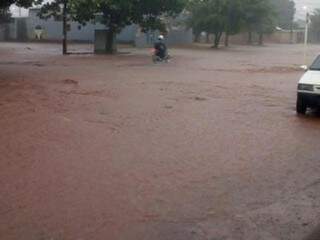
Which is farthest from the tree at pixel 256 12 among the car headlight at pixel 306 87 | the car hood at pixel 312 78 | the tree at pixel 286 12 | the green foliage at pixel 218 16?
the tree at pixel 286 12

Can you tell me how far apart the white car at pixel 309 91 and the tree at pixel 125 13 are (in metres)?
21.1

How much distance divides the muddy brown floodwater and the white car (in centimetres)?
37

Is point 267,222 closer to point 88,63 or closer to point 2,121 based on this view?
point 2,121

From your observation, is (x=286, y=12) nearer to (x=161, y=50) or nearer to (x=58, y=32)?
(x=58, y=32)

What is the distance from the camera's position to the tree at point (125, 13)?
3559 cm

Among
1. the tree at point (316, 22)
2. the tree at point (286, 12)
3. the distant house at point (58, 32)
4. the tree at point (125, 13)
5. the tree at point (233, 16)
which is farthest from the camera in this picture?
the tree at point (286, 12)

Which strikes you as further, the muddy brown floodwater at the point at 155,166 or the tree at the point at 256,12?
the tree at the point at 256,12

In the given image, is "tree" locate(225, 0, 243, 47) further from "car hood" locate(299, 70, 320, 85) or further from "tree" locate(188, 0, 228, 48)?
"car hood" locate(299, 70, 320, 85)

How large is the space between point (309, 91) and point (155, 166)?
6.16 metres

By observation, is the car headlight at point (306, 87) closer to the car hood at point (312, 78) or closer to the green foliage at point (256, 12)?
the car hood at point (312, 78)

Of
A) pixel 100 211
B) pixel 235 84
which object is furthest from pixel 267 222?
pixel 235 84

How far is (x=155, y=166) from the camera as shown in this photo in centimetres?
888

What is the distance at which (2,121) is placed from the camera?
40.8 ft

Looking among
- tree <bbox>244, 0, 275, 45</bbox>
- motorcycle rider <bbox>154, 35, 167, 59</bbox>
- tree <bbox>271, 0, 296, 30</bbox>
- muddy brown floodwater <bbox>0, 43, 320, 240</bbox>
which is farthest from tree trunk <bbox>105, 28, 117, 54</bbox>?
tree <bbox>271, 0, 296, 30</bbox>
